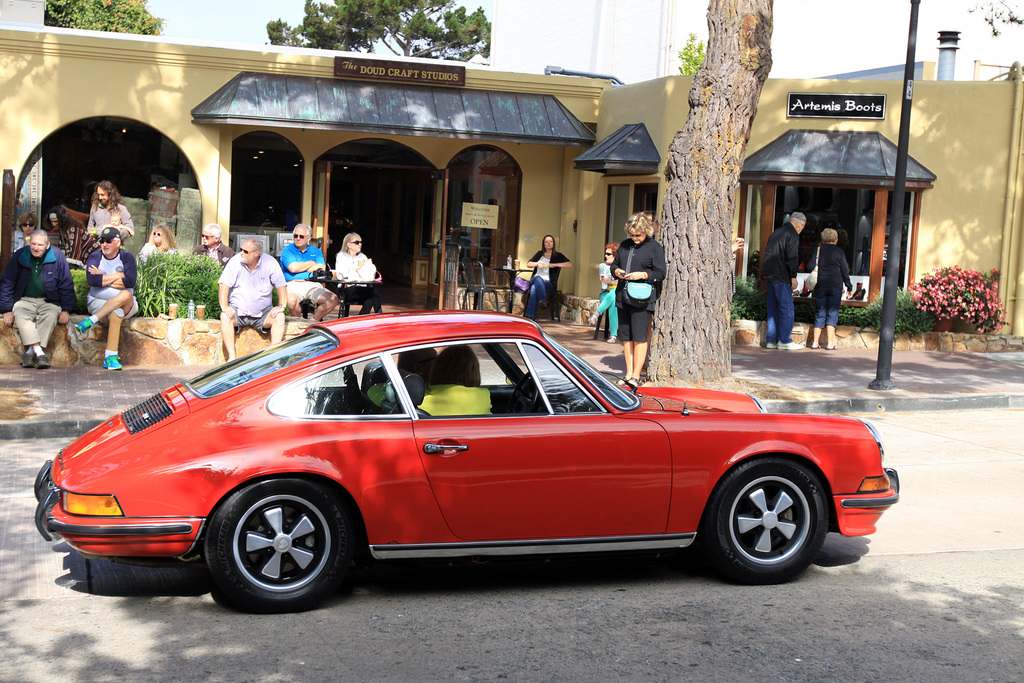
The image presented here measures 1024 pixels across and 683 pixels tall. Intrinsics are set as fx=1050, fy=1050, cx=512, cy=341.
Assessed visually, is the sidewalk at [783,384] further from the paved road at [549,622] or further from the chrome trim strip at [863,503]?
the chrome trim strip at [863,503]

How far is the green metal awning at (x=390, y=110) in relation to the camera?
1692 centimetres

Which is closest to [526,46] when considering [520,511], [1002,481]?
[1002,481]

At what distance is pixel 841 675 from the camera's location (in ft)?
14.3

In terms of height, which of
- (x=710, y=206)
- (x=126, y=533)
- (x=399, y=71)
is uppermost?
(x=399, y=71)

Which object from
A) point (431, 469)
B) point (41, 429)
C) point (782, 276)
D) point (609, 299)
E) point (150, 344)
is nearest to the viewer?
point (431, 469)

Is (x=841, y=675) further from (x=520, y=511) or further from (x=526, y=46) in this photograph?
(x=526, y=46)

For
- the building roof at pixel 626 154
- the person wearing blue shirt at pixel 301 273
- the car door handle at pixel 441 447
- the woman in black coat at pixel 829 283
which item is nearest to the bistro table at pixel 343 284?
the person wearing blue shirt at pixel 301 273

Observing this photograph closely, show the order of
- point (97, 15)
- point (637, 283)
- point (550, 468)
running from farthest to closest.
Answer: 1. point (97, 15)
2. point (637, 283)
3. point (550, 468)

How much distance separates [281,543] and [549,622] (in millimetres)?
1297

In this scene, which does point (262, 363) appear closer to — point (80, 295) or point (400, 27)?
point (80, 295)

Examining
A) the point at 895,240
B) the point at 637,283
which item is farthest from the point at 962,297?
the point at 637,283

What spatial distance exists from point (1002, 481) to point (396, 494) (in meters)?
5.43

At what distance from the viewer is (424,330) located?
529 centimetres

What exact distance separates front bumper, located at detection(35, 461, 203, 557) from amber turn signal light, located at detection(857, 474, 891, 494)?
10.8ft
